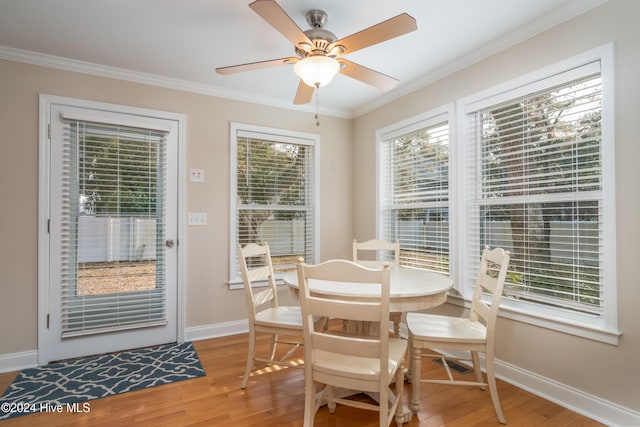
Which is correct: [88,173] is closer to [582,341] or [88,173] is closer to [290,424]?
[290,424]

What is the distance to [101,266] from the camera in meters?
2.95

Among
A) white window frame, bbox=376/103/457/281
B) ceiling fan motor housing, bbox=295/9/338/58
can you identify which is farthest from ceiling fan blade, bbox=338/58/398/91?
white window frame, bbox=376/103/457/281

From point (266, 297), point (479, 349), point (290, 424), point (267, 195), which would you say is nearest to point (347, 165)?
point (267, 195)

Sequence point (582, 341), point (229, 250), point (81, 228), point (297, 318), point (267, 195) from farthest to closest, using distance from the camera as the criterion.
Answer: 1. point (267, 195)
2. point (229, 250)
3. point (81, 228)
4. point (297, 318)
5. point (582, 341)

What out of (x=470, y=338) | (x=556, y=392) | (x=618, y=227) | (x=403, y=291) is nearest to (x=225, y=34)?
(x=403, y=291)

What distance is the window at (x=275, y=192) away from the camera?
358 centimetres

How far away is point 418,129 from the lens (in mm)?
3305

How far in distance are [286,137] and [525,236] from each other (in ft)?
8.49

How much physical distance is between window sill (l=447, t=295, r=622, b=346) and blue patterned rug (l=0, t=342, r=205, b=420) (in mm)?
2382

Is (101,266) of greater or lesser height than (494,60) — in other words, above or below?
below

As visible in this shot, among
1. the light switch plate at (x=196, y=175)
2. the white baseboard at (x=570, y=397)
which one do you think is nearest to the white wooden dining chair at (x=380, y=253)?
the white baseboard at (x=570, y=397)

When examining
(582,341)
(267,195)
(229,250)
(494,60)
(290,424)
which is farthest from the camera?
(267,195)

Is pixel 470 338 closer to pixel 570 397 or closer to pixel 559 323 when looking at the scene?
pixel 559 323

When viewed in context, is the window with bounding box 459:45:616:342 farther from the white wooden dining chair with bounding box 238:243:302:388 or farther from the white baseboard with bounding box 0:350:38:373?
the white baseboard with bounding box 0:350:38:373
